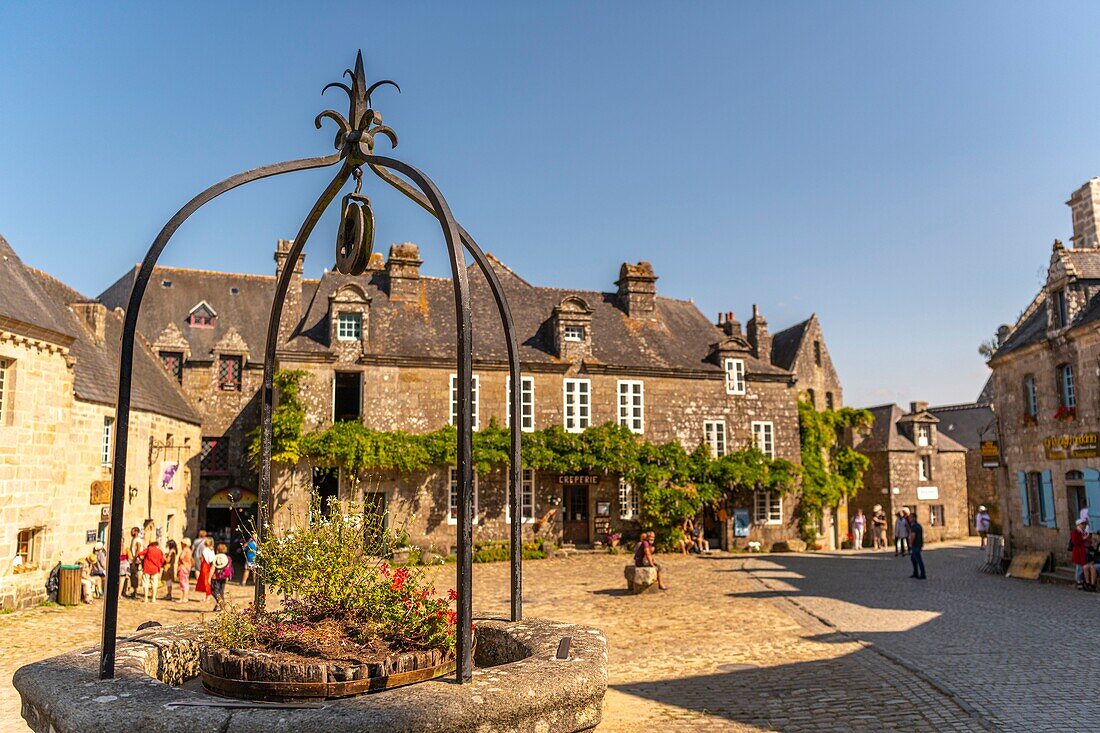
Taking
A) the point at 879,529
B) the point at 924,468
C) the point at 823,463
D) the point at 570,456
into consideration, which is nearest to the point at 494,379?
the point at 570,456

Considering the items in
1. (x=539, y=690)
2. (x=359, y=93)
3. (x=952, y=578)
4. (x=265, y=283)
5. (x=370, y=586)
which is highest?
(x=265, y=283)

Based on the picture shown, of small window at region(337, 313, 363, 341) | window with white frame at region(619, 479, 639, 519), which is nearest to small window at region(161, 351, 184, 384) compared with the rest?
small window at region(337, 313, 363, 341)

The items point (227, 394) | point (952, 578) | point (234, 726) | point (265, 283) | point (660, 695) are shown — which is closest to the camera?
point (234, 726)

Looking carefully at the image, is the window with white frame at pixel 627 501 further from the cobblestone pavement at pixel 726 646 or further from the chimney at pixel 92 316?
the chimney at pixel 92 316

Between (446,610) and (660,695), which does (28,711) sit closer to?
(446,610)

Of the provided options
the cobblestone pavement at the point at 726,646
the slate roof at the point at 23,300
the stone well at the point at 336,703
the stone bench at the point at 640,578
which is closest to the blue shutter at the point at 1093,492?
the cobblestone pavement at the point at 726,646

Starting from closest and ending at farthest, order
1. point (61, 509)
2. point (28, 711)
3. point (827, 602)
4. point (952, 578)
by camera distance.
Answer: point (28, 711) < point (827, 602) < point (61, 509) < point (952, 578)

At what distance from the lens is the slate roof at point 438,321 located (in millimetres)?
24047

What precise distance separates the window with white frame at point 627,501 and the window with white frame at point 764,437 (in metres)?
4.81

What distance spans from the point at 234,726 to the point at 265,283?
3120cm

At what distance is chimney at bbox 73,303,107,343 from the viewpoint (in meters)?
20.5

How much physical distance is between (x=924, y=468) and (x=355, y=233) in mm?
35354

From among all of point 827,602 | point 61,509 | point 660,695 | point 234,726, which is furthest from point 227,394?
point 234,726

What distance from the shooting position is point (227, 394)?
28062mm
